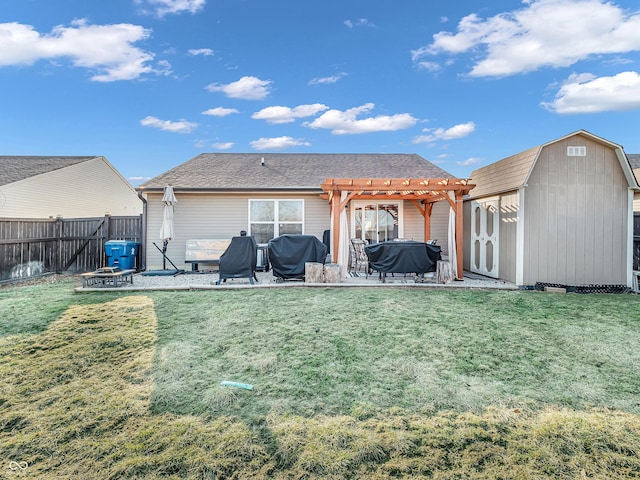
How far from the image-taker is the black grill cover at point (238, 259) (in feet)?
26.7

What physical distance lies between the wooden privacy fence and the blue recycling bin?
654 millimetres

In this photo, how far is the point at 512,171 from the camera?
836cm

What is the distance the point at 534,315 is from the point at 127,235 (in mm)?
11108


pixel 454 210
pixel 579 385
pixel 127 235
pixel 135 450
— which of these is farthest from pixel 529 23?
pixel 127 235

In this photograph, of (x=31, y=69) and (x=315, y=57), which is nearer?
(x=315, y=57)

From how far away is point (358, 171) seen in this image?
13000 millimetres

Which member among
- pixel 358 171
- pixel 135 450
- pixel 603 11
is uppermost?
pixel 603 11

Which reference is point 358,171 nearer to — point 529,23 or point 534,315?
point 529,23

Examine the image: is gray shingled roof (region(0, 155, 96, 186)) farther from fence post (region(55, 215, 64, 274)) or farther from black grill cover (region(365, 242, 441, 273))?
black grill cover (region(365, 242, 441, 273))

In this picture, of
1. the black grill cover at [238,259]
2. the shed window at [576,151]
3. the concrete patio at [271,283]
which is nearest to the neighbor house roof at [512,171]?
the shed window at [576,151]

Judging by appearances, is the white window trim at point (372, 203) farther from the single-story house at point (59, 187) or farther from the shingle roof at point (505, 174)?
the single-story house at point (59, 187)

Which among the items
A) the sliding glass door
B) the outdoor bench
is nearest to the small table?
the outdoor bench

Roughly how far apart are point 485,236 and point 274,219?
641cm

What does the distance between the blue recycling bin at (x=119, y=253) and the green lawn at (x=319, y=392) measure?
4.38 metres
